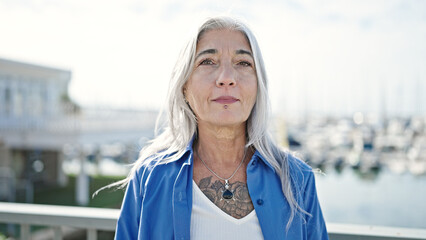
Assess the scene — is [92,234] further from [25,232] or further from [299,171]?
[299,171]

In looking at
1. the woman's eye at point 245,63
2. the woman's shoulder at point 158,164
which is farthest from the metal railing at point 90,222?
the woman's eye at point 245,63

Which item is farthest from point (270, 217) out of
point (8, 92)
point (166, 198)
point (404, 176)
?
point (404, 176)

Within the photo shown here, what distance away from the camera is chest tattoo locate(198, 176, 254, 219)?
1.45 meters

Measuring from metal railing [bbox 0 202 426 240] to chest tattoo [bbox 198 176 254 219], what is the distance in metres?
0.53

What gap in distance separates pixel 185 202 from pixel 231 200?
0.61ft

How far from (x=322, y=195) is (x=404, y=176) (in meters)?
20.3

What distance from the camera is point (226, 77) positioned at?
1390 millimetres

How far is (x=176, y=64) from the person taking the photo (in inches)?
60.6

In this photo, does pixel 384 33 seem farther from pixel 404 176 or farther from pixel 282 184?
pixel 282 184

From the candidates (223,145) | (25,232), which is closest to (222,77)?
(223,145)

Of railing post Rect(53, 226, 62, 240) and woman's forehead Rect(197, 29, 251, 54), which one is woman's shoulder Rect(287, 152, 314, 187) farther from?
railing post Rect(53, 226, 62, 240)

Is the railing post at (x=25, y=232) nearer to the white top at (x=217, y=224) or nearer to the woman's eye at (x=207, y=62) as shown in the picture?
the white top at (x=217, y=224)

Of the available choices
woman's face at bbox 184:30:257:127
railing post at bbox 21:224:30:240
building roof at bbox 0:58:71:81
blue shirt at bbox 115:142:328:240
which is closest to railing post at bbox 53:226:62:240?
railing post at bbox 21:224:30:240

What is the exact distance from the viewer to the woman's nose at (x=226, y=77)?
4.56 ft
